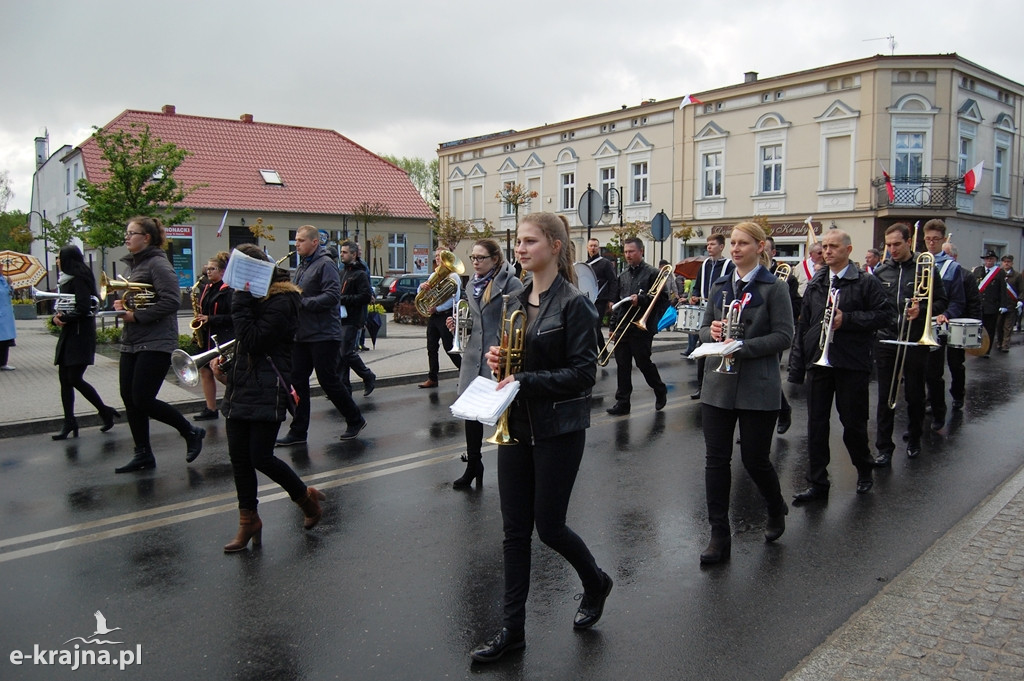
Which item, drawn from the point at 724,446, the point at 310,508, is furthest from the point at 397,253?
the point at 724,446

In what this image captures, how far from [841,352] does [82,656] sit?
503cm

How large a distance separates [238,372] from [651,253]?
32935 mm

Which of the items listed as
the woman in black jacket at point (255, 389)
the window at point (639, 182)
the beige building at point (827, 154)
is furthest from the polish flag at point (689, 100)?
the woman in black jacket at point (255, 389)

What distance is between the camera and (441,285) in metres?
8.34

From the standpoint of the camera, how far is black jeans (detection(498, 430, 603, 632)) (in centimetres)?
371

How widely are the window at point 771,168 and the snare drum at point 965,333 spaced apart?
2521 centimetres

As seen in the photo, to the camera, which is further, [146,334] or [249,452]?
[146,334]

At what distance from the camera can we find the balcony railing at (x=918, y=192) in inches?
1160

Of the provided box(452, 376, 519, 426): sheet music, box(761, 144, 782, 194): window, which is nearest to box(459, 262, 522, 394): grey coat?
box(452, 376, 519, 426): sheet music

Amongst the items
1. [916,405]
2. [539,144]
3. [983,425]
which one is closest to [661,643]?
[916,405]

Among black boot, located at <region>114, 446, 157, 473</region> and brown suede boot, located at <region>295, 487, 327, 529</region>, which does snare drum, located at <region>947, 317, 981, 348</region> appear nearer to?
brown suede boot, located at <region>295, 487, 327, 529</region>

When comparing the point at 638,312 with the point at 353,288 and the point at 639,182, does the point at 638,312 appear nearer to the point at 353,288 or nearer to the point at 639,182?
the point at 353,288

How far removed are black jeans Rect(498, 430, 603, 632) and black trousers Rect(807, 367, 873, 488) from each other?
3014 mm

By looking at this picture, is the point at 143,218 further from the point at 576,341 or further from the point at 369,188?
the point at 369,188
